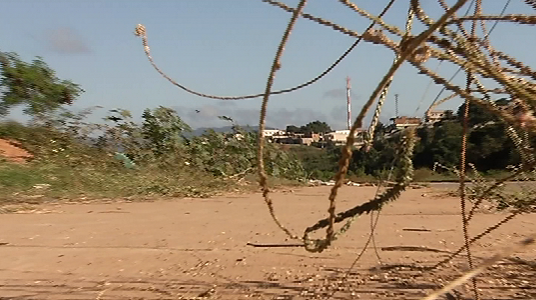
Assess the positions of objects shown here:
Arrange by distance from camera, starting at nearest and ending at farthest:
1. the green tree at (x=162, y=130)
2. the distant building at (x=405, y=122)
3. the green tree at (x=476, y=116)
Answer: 1. the distant building at (x=405, y=122)
2. the green tree at (x=476, y=116)
3. the green tree at (x=162, y=130)

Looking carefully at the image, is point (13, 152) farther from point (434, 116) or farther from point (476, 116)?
point (434, 116)

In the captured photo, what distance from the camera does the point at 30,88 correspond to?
1431 cm

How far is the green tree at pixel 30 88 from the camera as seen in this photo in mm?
13859

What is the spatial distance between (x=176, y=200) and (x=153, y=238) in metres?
3.94

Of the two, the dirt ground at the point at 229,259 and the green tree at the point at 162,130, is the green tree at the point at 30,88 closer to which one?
the green tree at the point at 162,130

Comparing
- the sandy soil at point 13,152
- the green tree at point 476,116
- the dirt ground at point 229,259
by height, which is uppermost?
the sandy soil at point 13,152

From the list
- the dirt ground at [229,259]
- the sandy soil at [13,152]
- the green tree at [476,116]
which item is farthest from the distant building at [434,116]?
the sandy soil at [13,152]

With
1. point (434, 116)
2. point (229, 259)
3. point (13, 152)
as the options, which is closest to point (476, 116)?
point (434, 116)

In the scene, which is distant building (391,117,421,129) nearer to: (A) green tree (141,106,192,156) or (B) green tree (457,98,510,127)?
(B) green tree (457,98,510,127)

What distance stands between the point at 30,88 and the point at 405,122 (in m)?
13.8

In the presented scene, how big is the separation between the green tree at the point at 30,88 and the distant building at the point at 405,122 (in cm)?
1266

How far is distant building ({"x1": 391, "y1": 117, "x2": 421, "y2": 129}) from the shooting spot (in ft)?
5.88

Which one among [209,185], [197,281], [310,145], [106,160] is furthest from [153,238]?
[310,145]

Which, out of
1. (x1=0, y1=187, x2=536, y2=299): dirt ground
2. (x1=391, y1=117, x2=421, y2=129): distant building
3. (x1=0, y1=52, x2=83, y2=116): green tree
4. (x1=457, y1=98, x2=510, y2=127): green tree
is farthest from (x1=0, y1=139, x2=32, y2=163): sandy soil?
(x1=391, y1=117, x2=421, y2=129): distant building
